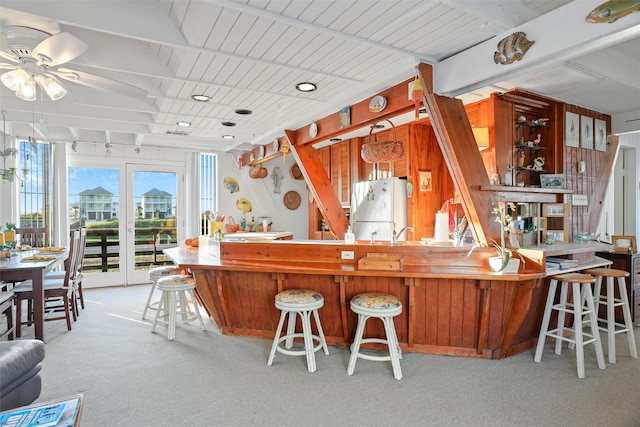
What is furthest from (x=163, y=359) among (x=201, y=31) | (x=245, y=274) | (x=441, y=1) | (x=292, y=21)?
(x=441, y=1)

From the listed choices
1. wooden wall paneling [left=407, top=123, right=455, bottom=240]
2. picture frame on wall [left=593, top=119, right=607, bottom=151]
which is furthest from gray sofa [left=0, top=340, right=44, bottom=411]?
picture frame on wall [left=593, top=119, right=607, bottom=151]

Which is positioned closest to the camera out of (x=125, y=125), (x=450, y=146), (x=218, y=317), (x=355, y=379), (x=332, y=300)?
(x=355, y=379)

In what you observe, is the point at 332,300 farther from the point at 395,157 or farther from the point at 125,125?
the point at 125,125

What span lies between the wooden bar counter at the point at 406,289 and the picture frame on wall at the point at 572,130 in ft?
4.70

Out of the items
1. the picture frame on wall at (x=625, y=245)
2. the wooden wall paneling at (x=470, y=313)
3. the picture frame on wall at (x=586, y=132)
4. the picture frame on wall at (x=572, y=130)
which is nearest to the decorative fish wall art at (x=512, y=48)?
the wooden wall paneling at (x=470, y=313)

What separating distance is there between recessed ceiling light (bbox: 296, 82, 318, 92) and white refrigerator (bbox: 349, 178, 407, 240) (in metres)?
1.92

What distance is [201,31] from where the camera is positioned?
237 cm

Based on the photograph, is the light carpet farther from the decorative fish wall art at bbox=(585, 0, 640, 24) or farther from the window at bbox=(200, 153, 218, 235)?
the window at bbox=(200, 153, 218, 235)

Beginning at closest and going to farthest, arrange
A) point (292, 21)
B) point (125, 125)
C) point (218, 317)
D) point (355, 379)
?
point (292, 21) < point (355, 379) < point (218, 317) < point (125, 125)

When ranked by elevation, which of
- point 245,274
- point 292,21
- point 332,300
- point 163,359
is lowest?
point 163,359

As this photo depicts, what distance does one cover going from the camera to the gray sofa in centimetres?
191

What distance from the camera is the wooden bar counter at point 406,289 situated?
115 inches

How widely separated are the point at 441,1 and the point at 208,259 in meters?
2.94

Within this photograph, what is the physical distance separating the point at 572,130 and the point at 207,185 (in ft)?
18.8
